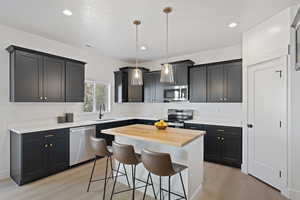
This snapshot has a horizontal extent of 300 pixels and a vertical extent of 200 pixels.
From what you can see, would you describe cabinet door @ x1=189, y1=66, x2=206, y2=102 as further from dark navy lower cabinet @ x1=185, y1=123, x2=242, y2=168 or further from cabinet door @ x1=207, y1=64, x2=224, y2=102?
dark navy lower cabinet @ x1=185, y1=123, x2=242, y2=168

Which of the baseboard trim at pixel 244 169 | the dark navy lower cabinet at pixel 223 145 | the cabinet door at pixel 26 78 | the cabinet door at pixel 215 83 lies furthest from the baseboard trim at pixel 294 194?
the cabinet door at pixel 26 78

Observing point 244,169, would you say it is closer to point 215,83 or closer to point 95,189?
point 215,83

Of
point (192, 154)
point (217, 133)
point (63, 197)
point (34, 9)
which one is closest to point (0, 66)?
point (34, 9)

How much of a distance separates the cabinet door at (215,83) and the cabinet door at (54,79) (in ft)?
11.5

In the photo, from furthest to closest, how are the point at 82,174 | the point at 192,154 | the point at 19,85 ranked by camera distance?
the point at 82,174
the point at 19,85
the point at 192,154

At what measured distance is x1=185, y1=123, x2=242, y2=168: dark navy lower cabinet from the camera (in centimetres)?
347

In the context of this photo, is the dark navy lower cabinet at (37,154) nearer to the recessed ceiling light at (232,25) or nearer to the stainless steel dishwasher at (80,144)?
the stainless steel dishwasher at (80,144)

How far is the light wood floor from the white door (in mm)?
277

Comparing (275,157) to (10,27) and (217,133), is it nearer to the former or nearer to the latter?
(217,133)

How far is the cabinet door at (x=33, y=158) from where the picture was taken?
9.00ft

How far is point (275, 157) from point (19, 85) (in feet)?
15.4

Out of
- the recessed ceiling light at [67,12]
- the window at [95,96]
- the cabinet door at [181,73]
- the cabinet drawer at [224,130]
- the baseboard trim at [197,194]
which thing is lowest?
the baseboard trim at [197,194]

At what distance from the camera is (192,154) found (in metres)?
2.28

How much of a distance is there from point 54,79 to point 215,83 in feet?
12.3
